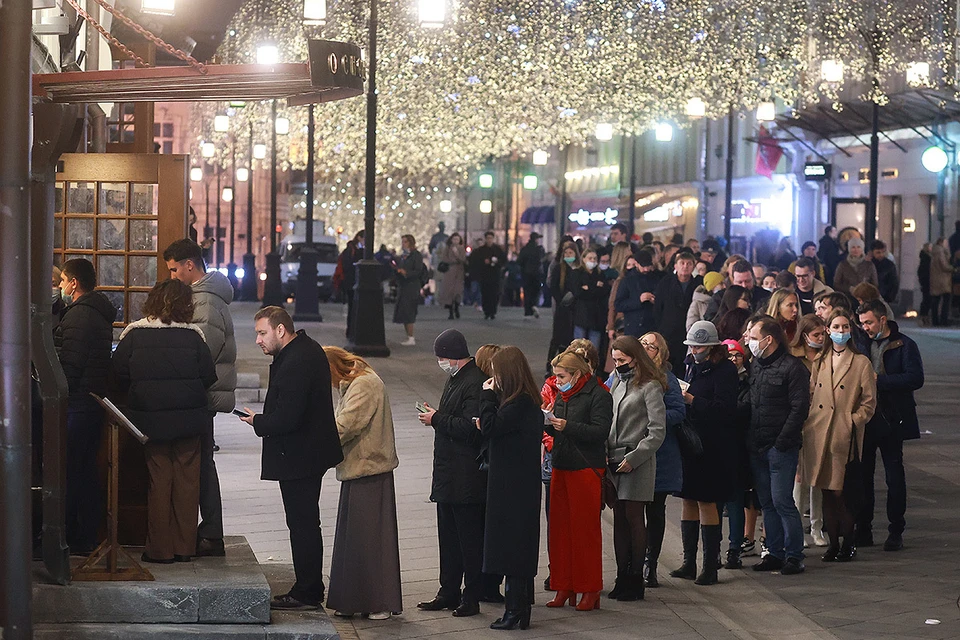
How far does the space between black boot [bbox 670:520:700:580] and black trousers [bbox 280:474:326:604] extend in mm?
2340

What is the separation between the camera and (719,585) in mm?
9852

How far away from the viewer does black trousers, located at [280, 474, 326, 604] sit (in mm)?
8789

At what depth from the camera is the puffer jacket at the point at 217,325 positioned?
428 inches

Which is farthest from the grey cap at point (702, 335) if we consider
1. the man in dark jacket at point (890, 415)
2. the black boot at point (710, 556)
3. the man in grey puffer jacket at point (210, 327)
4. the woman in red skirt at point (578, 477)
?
the man in grey puffer jacket at point (210, 327)

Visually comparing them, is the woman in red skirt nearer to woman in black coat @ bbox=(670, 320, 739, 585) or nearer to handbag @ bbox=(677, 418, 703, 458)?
handbag @ bbox=(677, 418, 703, 458)

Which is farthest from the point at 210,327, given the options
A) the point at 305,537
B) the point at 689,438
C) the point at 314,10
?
the point at 314,10

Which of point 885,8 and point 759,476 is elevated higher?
point 885,8

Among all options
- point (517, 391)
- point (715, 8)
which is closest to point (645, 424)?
point (517, 391)

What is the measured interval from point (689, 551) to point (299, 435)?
2.66 m

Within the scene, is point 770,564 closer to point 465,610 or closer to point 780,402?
point 780,402

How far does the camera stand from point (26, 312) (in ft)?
22.1

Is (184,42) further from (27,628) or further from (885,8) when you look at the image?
(27,628)

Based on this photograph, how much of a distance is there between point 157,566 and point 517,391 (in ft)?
6.88

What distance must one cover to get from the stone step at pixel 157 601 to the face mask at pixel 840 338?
4.20m
